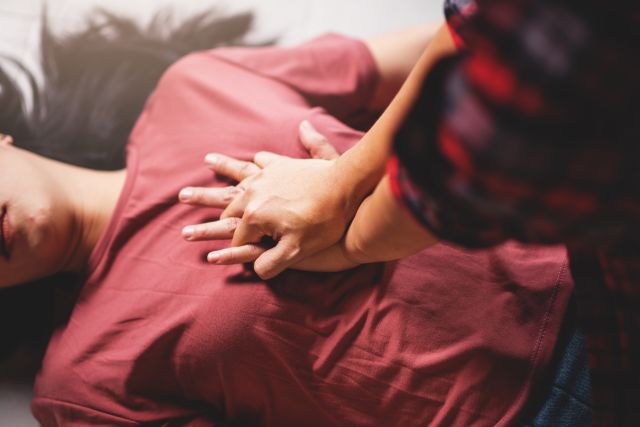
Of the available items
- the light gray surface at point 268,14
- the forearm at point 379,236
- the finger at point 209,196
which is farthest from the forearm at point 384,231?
the light gray surface at point 268,14

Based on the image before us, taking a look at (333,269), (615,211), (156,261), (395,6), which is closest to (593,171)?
(615,211)

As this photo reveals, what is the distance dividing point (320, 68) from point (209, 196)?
0.31 m

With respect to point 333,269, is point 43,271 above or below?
below

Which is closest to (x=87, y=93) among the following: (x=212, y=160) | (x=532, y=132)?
(x=212, y=160)

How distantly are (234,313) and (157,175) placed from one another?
277mm

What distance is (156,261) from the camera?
740mm

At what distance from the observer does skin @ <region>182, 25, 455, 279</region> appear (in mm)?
500

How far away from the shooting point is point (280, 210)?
2.05 ft

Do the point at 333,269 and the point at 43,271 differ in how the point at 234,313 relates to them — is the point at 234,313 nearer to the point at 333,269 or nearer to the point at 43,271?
the point at 333,269

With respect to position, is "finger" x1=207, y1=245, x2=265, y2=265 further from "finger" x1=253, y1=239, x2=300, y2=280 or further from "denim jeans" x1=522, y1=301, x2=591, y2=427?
"denim jeans" x1=522, y1=301, x2=591, y2=427

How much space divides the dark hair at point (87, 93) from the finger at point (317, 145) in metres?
0.43

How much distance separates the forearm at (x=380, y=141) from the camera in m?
0.51

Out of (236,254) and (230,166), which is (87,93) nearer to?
(230,166)

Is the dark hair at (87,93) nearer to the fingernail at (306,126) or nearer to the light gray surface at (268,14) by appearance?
the light gray surface at (268,14)
